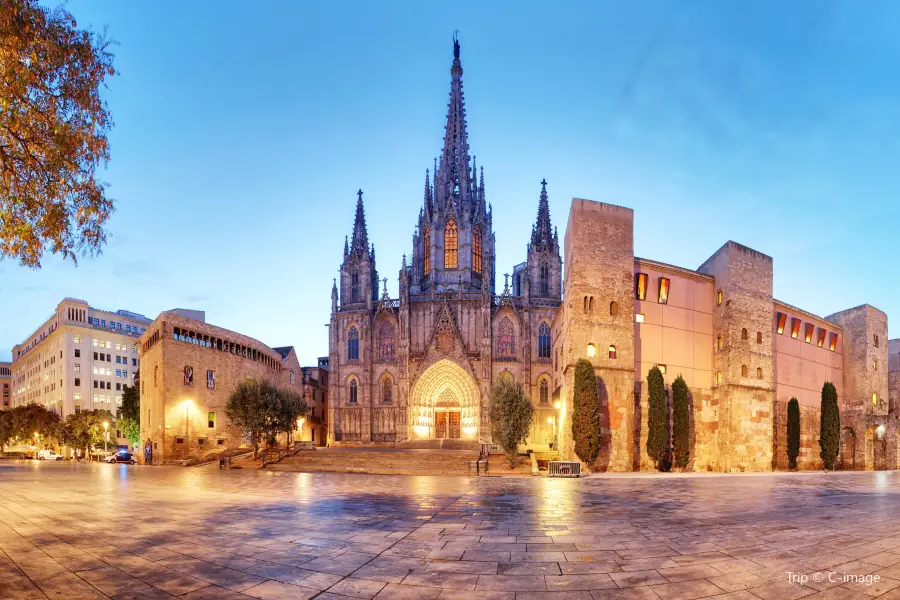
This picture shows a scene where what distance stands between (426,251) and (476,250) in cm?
497

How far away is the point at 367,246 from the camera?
5772 centimetres

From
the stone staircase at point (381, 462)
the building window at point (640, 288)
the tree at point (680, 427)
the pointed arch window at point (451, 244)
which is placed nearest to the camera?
the stone staircase at point (381, 462)

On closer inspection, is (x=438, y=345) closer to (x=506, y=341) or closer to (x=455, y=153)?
(x=506, y=341)

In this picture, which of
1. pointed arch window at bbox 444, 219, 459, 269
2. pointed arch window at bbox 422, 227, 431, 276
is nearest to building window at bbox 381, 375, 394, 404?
pointed arch window at bbox 422, 227, 431, 276

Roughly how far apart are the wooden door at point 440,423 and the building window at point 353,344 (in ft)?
30.2

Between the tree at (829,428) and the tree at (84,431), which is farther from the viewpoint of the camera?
the tree at (84,431)

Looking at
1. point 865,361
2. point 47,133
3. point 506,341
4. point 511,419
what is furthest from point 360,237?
point 47,133

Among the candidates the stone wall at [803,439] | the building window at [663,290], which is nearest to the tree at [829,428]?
the stone wall at [803,439]

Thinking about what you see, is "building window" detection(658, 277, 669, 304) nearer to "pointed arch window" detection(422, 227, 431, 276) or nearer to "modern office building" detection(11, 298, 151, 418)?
"pointed arch window" detection(422, 227, 431, 276)

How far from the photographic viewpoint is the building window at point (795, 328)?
36094 mm

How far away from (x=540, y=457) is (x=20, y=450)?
77422 mm

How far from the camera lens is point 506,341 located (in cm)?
5266

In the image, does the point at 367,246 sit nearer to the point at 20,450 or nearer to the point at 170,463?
the point at 170,463

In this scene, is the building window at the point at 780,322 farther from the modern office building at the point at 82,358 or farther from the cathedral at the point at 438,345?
the modern office building at the point at 82,358
